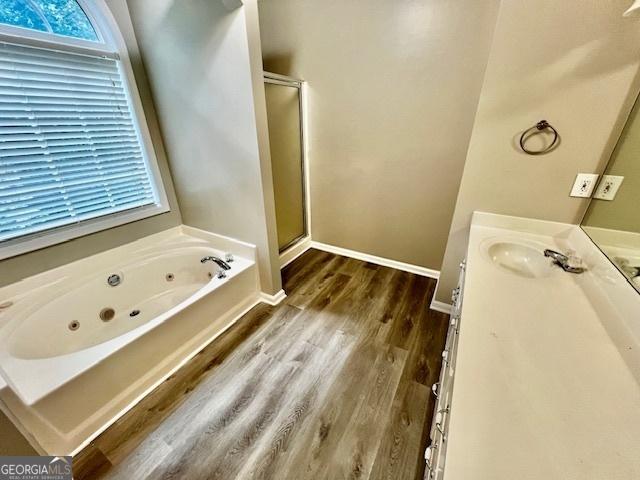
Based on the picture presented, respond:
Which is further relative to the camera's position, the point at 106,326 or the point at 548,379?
the point at 106,326

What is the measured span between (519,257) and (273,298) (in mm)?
1749

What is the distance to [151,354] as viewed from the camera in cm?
149

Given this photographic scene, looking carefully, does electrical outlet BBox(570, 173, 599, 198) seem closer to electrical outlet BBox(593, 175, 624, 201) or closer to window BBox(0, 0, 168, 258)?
electrical outlet BBox(593, 175, 624, 201)

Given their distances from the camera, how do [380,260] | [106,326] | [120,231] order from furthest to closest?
[380,260] < [120,231] < [106,326]

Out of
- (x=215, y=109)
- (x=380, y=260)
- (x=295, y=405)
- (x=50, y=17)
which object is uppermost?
(x=50, y=17)

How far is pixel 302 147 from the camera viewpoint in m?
2.66

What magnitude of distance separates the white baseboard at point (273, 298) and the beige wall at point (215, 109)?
0.18 ft

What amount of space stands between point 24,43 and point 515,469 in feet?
9.13

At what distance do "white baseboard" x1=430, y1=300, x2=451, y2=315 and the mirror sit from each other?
1021mm

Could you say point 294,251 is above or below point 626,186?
below

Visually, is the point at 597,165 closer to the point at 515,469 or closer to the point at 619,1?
the point at 619,1

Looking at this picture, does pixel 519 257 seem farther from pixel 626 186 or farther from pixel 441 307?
pixel 441 307

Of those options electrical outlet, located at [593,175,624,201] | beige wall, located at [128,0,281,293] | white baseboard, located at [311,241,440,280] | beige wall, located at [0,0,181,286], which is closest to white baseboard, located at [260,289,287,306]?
beige wall, located at [128,0,281,293]

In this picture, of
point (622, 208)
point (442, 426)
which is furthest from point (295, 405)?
point (622, 208)
